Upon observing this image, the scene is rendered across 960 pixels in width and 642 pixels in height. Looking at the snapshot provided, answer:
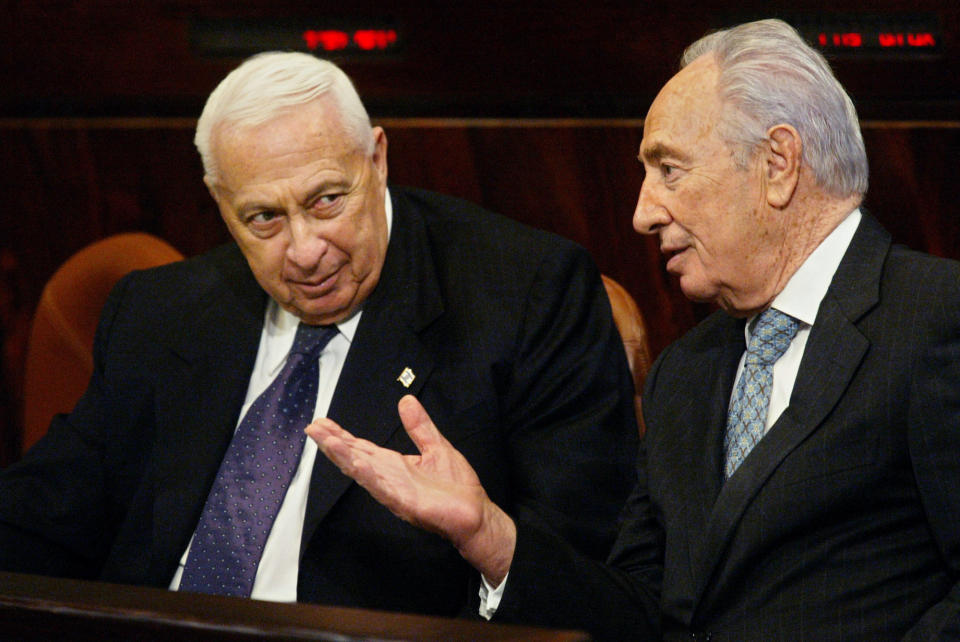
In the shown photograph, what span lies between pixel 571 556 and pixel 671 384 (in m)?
0.35

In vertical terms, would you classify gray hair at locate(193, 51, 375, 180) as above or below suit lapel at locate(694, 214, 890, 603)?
above

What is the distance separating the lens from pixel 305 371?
250 cm

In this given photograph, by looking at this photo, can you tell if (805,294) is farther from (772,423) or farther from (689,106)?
(689,106)

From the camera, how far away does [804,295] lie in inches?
73.0

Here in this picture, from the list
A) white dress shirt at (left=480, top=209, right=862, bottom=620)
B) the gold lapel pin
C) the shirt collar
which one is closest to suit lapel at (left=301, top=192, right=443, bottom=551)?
the gold lapel pin

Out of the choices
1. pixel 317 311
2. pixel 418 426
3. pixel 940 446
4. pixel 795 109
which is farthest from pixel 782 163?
pixel 317 311

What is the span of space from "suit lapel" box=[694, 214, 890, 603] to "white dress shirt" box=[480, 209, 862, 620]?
0.07 ft

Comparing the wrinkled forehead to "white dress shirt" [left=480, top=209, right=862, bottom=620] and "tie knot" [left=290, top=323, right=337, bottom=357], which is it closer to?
"white dress shirt" [left=480, top=209, right=862, bottom=620]

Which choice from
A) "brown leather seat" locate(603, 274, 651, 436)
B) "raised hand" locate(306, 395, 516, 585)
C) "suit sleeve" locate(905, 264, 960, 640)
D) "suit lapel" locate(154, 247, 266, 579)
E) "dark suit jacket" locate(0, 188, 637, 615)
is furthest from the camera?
"brown leather seat" locate(603, 274, 651, 436)

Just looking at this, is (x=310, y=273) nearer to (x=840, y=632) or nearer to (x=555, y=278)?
(x=555, y=278)

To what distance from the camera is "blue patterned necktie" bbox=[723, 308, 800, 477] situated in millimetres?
1873

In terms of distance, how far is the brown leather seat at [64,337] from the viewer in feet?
10.5

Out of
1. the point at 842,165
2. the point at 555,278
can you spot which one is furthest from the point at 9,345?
the point at 842,165

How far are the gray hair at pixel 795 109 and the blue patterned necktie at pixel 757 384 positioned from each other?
0.21 m
